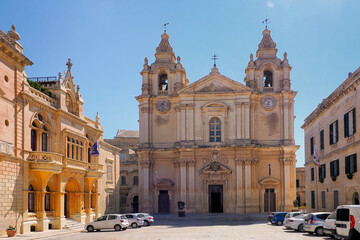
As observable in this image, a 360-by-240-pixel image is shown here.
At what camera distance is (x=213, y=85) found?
52.0 meters

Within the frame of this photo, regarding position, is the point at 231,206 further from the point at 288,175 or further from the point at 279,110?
the point at 279,110

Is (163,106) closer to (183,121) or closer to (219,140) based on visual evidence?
(183,121)

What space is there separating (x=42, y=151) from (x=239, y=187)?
82.9 feet

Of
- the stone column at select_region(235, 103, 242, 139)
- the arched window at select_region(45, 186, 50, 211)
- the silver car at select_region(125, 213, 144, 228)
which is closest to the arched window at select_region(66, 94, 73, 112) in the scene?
the arched window at select_region(45, 186, 50, 211)

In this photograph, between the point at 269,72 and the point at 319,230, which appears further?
the point at 269,72

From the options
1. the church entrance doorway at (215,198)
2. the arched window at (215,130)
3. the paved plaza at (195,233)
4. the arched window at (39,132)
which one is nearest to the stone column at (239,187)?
the church entrance doorway at (215,198)

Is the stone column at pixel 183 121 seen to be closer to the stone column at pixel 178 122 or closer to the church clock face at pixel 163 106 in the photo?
the stone column at pixel 178 122

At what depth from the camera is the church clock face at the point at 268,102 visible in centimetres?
5144

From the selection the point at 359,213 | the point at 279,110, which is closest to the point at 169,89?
the point at 279,110

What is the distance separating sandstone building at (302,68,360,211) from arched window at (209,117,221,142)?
11.5 m

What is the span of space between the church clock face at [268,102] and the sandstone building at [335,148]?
8.60 meters

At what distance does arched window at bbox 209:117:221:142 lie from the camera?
169ft

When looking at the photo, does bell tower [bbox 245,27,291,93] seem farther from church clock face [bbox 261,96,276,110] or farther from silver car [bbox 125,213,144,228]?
silver car [bbox 125,213,144,228]

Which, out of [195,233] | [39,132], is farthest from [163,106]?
[195,233]
